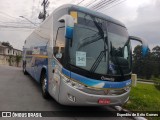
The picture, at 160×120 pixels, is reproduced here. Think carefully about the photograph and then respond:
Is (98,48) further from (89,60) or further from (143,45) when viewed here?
(143,45)

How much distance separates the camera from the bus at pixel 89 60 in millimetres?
6961

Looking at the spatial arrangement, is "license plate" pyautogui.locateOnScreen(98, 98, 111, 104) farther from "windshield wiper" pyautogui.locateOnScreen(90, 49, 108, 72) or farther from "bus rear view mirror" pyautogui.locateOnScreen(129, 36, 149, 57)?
"bus rear view mirror" pyautogui.locateOnScreen(129, 36, 149, 57)

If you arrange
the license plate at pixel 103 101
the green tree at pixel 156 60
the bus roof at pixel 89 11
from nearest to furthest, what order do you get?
the license plate at pixel 103 101, the bus roof at pixel 89 11, the green tree at pixel 156 60

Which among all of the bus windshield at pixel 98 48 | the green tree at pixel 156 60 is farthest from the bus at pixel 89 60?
the green tree at pixel 156 60

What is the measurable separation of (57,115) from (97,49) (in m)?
2.24

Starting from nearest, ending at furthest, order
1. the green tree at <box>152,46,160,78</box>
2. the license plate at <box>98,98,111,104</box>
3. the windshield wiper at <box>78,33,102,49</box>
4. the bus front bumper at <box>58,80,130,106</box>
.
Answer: the bus front bumper at <box>58,80,130,106</box> < the license plate at <box>98,98,111,104</box> < the windshield wiper at <box>78,33,102,49</box> < the green tree at <box>152,46,160,78</box>

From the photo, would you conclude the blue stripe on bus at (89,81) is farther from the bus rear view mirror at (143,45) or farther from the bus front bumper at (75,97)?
the bus rear view mirror at (143,45)

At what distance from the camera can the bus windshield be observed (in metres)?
7.18

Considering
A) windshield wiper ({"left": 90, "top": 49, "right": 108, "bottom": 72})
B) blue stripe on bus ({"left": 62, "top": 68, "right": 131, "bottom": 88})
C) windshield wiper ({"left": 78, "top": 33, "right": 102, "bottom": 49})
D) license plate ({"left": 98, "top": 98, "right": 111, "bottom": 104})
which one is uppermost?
windshield wiper ({"left": 78, "top": 33, "right": 102, "bottom": 49})

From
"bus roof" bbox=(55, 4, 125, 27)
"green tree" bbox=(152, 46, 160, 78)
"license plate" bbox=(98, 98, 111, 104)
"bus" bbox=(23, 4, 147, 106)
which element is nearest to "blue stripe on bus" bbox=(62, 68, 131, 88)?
"bus" bbox=(23, 4, 147, 106)

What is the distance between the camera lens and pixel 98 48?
24.5 ft

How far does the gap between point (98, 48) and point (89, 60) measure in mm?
514

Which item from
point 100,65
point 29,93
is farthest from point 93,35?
point 29,93

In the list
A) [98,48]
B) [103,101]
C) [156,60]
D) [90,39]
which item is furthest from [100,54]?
[156,60]
